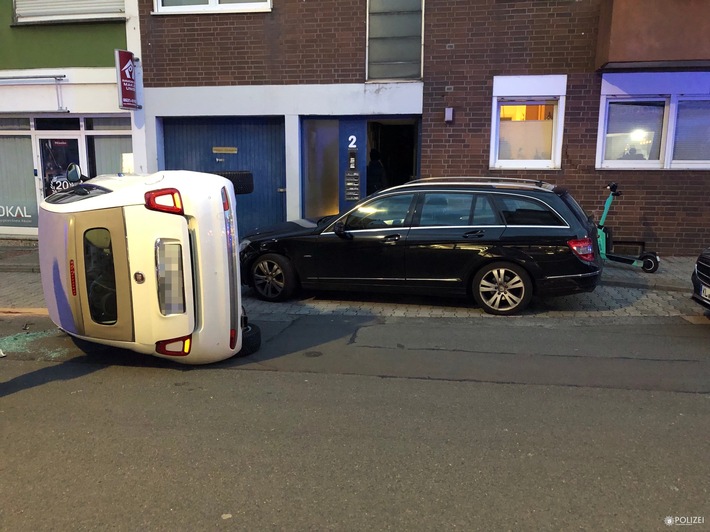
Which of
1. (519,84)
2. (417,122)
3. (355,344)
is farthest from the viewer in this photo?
(417,122)

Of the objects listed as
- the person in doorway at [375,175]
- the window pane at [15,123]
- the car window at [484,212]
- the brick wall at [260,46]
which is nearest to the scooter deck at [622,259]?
the car window at [484,212]

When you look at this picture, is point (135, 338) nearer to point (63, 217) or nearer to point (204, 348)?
point (204, 348)

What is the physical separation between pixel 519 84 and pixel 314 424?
834 cm

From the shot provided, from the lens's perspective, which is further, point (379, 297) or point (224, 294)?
point (379, 297)

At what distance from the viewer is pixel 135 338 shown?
15.7ft

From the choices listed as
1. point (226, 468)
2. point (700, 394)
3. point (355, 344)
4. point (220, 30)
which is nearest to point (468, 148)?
point (220, 30)

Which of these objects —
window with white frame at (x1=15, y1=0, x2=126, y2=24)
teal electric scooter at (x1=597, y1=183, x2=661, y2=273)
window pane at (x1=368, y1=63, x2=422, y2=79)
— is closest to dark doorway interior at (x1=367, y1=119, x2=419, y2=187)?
window pane at (x1=368, y1=63, x2=422, y2=79)

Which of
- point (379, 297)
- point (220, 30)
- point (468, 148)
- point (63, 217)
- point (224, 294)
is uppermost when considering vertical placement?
point (220, 30)

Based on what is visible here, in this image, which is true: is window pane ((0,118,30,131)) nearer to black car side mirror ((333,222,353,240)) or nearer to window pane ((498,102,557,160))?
black car side mirror ((333,222,353,240))

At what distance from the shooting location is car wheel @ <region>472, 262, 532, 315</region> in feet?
22.6

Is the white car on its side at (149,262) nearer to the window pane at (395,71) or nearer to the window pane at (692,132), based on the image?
the window pane at (395,71)

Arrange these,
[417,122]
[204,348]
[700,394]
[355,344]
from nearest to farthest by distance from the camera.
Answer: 1. [700,394]
2. [204,348]
3. [355,344]
4. [417,122]

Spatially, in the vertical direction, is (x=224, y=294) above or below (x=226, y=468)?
above

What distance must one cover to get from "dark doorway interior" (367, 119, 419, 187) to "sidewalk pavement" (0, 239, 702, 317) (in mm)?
4544
